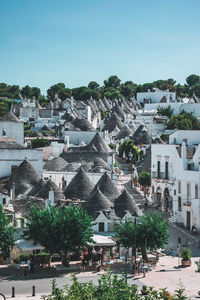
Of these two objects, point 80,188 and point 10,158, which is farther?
point 10,158

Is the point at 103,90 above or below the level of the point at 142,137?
above

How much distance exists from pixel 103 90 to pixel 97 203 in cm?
12835

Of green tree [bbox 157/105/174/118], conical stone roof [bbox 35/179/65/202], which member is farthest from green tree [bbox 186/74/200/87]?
conical stone roof [bbox 35/179/65/202]

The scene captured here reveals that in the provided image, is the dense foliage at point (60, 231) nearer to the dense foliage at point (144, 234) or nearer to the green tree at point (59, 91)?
the dense foliage at point (144, 234)

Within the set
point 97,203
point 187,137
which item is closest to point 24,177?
point 97,203

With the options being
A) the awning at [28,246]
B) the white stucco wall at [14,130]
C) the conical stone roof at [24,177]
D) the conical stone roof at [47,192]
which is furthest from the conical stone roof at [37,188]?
the white stucco wall at [14,130]

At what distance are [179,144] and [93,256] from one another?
19521 mm

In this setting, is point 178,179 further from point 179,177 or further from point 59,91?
point 59,91

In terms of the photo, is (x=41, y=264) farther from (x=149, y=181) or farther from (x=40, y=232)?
(x=149, y=181)

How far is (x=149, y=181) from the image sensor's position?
180 ft

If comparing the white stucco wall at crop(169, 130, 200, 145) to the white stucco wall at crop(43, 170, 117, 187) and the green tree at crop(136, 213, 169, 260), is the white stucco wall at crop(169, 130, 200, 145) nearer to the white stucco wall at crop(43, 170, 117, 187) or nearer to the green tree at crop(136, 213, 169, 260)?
the white stucco wall at crop(43, 170, 117, 187)

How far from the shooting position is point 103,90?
167 meters

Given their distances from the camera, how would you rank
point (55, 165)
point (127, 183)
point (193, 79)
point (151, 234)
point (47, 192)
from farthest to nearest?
1. point (193, 79)
2. point (55, 165)
3. point (127, 183)
4. point (47, 192)
5. point (151, 234)

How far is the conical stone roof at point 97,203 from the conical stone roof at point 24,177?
9568 mm
